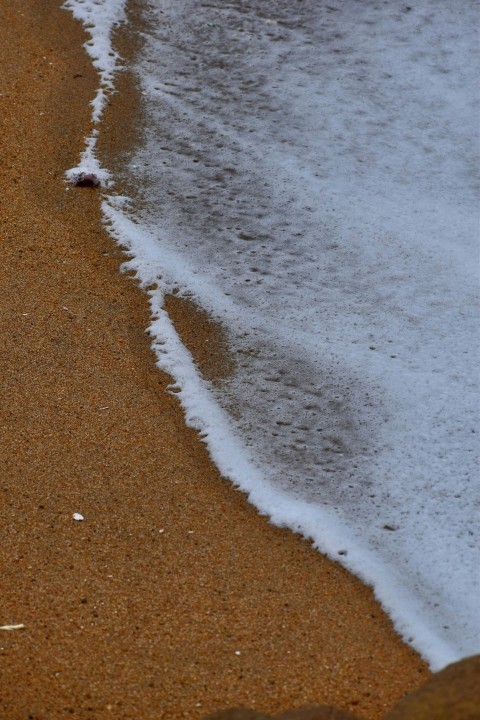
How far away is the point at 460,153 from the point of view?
16.5ft

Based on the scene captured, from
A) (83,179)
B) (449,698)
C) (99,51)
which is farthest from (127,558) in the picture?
A: (99,51)

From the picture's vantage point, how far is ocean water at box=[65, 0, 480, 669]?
9.57 feet

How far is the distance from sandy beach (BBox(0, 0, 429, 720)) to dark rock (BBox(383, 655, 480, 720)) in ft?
1.14

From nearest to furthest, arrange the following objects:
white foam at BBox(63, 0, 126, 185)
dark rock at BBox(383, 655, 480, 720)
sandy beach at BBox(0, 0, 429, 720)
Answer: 1. dark rock at BBox(383, 655, 480, 720)
2. sandy beach at BBox(0, 0, 429, 720)
3. white foam at BBox(63, 0, 126, 185)

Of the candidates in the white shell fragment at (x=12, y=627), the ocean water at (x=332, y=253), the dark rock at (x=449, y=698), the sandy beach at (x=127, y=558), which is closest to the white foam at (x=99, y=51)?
the ocean water at (x=332, y=253)

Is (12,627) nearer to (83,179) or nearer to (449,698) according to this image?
(449,698)

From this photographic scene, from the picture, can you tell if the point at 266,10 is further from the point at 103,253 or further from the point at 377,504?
the point at 377,504

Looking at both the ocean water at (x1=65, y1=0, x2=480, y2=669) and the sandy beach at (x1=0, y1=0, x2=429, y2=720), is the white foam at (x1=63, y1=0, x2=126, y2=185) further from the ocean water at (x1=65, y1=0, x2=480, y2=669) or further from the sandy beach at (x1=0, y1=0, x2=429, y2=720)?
the sandy beach at (x1=0, y1=0, x2=429, y2=720)

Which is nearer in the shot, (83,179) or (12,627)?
(12,627)

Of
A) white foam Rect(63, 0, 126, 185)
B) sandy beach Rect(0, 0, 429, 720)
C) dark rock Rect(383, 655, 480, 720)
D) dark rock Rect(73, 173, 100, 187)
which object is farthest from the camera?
white foam Rect(63, 0, 126, 185)

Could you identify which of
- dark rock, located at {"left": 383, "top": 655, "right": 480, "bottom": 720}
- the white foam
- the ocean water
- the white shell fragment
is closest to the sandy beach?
the white shell fragment

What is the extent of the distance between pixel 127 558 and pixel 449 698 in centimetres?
107

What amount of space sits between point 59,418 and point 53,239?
1084 millimetres

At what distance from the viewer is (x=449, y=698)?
1.87 metres
